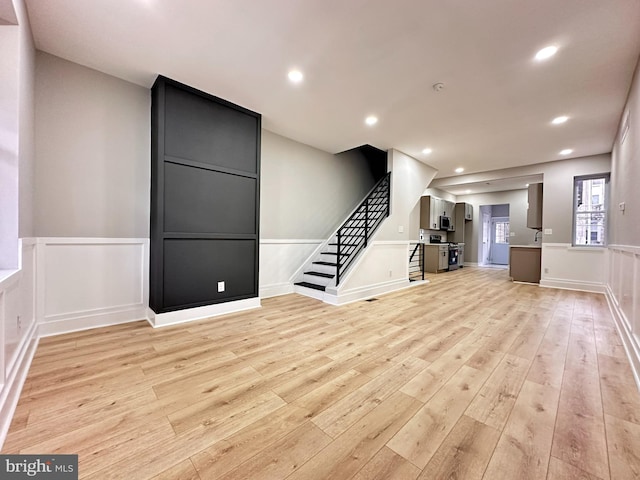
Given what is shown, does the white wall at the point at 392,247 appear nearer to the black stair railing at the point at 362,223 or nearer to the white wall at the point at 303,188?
the black stair railing at the point at 362,223

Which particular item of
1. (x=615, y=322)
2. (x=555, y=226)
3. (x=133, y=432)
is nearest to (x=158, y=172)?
(x=133, y=432)

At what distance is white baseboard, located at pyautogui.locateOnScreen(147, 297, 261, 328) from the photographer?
9.39 ft

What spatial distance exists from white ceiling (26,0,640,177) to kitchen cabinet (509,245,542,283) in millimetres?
3109

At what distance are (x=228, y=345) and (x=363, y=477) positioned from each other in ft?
5.49

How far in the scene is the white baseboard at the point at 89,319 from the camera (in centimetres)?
255

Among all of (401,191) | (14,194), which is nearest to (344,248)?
(401,191)

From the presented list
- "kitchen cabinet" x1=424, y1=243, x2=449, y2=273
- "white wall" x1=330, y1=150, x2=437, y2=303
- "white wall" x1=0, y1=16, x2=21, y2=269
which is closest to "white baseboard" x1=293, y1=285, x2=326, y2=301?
"white wall" x1=330, y1=150, x2=437, y2=303

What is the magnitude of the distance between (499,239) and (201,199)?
11.4 meters

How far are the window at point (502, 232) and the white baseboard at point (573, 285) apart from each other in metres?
5.22

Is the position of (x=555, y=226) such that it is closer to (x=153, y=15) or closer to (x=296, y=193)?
(x=296, y=193)

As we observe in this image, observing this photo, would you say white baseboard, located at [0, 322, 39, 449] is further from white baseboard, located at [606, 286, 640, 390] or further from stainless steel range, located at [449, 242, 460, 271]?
stainless steel range, located at [449, 242, 460, 271]

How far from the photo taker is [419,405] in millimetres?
1591

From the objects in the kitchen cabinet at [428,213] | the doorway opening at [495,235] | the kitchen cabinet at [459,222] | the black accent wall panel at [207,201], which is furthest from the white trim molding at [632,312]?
the doorway opening at [495,235]

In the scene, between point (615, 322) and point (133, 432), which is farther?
point (615, 322)
